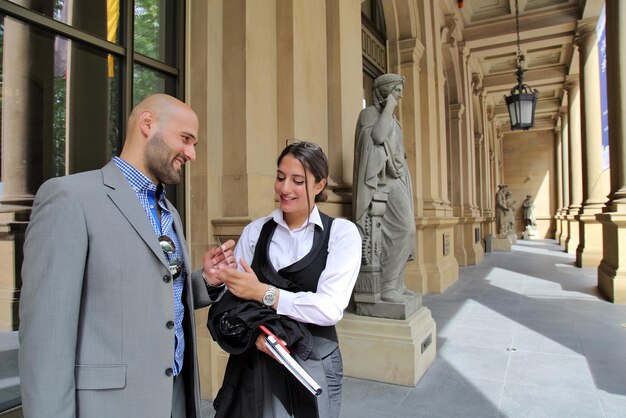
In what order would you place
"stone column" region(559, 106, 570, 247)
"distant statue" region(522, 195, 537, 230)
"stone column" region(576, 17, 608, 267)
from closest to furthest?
"stone column" region(576, 17, 608, 267) → "stone column" region(559, 106, 570, 247) → "distant statue" region(522, 195, 537, 230)

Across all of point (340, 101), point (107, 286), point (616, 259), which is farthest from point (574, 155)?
point (107, 286)

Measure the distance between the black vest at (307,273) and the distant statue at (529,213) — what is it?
3177 cm

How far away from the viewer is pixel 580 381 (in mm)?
4043

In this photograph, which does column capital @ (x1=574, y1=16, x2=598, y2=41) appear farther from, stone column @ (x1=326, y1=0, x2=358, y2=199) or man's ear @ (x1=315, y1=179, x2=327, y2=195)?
man's ear @ (x1=315, y1=179, x2=327, y2=195)

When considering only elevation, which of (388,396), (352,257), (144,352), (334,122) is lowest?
(388,396)

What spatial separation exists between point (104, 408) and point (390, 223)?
3740 millimetres

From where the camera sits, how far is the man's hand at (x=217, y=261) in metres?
1.59

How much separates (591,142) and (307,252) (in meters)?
12.6

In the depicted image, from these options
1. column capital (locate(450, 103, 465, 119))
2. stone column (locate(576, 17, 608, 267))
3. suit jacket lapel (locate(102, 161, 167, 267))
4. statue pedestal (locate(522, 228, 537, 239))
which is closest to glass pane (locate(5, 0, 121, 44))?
suit jacket lapel (locate(102, 161, 167, 267))

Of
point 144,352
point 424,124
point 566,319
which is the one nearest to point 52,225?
point 144,352

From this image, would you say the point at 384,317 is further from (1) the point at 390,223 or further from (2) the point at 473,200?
(2) the point at 473,200

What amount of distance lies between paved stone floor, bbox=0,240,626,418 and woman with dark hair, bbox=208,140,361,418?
1.84 metres

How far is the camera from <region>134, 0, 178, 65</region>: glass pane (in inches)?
138

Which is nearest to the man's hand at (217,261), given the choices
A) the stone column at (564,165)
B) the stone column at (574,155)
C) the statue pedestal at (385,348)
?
the statue pedestal at (385,348)
